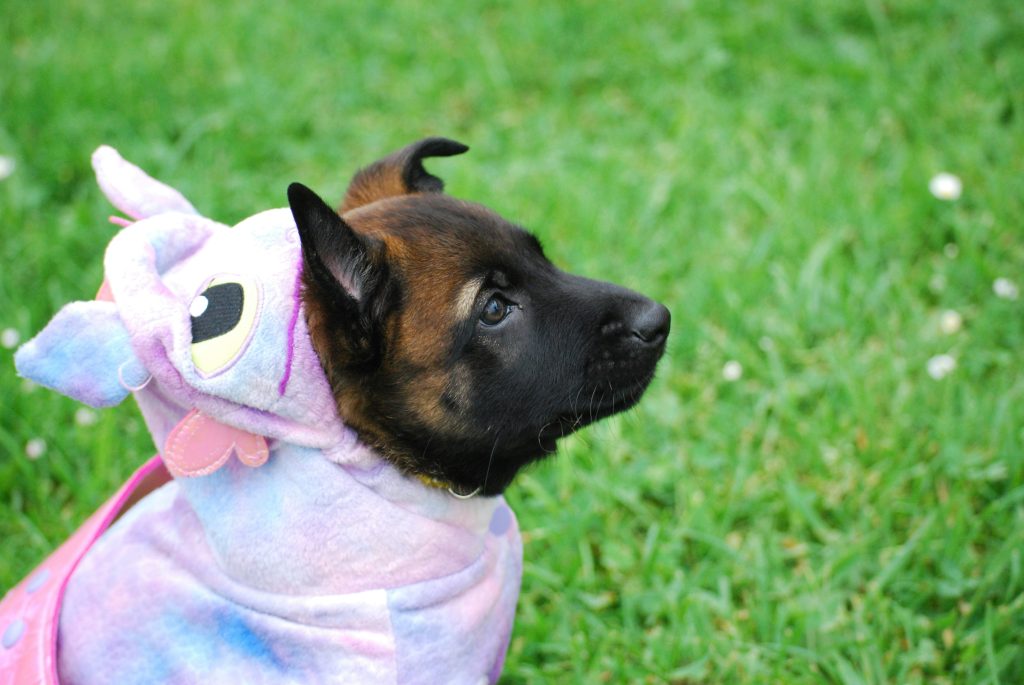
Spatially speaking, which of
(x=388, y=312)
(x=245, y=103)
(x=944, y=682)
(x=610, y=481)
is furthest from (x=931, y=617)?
(x=245, y=103)

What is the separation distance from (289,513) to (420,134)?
12.8 ft

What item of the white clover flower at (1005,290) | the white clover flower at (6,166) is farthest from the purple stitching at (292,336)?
the white clover flower at (6,166)

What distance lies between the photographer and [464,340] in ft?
7.91

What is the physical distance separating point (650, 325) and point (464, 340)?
0.50 metres

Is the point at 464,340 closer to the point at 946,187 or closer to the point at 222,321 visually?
the point at 222,321

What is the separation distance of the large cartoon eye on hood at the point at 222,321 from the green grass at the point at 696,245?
1677 mm

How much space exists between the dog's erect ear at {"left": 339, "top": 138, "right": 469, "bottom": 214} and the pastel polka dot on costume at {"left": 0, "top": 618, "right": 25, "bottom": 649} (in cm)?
136

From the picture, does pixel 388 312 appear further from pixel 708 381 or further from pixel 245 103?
pixel 245 103

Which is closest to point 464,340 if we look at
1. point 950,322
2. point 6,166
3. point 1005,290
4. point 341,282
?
point 341,282

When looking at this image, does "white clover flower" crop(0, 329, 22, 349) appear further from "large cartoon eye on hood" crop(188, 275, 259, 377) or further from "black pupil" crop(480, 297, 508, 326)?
"black pupil" crop(480, 297, 508, 326)

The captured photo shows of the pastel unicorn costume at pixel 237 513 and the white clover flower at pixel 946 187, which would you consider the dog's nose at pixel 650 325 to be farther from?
the white clover flower at pixel 946 187

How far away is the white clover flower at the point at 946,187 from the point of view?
4742 millimetres

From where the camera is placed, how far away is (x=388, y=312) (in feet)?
7.80

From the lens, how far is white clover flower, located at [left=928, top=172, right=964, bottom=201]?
474cm
